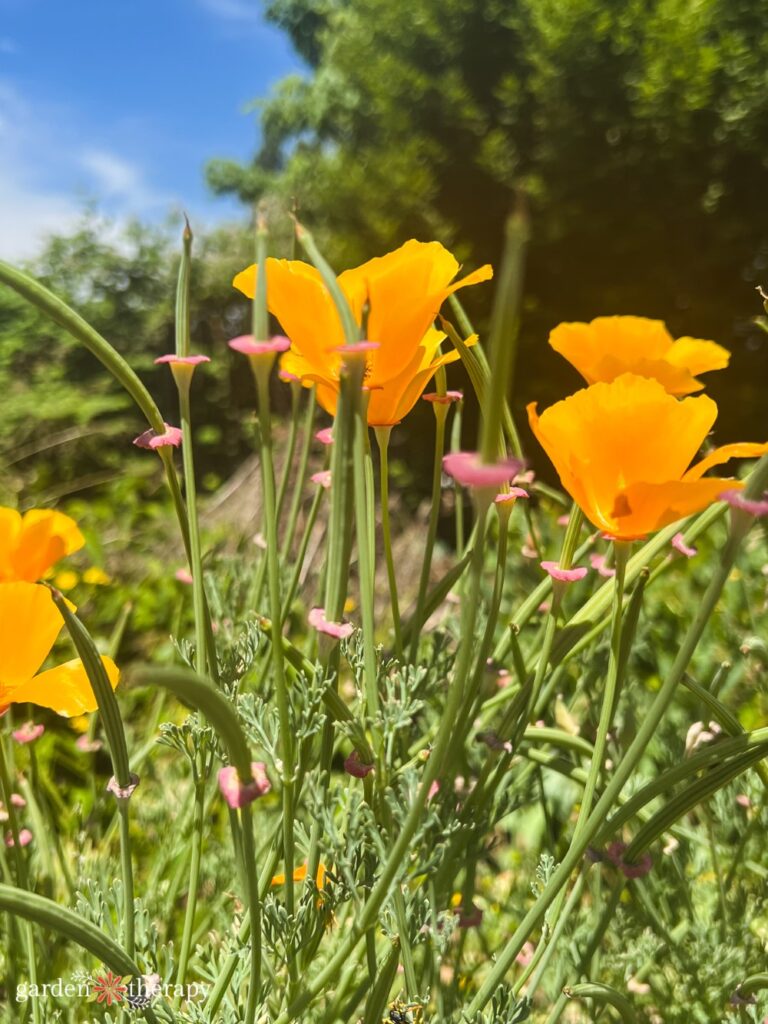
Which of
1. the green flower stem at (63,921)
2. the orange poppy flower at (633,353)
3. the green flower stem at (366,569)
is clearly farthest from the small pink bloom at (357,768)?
the orange poppy flower at (633,353)

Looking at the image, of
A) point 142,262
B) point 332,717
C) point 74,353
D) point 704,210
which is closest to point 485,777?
point 332,717

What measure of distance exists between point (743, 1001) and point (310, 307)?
45 cm

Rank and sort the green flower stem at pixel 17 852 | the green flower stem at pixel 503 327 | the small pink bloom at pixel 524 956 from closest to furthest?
1. the green flower stem at pixel 503 327
2. the green flower stem at pixel 17 852
3. the small pink bloom at pixel 524 956

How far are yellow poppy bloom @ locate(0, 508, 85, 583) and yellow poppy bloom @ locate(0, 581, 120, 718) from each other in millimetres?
45

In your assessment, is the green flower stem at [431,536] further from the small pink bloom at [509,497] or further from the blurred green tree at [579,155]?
the blurred green tree at [579,155]

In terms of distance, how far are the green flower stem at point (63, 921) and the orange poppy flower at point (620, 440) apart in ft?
0.88

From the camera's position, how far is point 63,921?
0.27 meters

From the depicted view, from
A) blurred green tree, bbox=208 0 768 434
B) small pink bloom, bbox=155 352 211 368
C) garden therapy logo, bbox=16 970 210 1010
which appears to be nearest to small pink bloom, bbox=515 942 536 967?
garden therapy logo, bbox=16 970 210 1010

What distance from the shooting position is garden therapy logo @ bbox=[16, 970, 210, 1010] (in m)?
0.34

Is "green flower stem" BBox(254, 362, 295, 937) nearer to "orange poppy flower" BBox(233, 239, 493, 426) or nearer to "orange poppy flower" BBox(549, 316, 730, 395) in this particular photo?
"orange poppy flower" BBox(233, 239, 493, 426)

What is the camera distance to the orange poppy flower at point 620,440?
0.36 metres

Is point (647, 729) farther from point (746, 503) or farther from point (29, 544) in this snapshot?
point (29, 544)

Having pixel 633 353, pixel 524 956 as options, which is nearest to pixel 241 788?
pixel 633 353

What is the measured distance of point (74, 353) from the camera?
3.48 m
